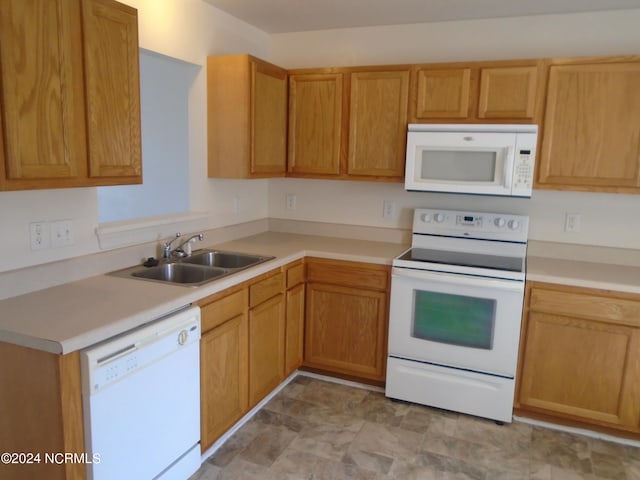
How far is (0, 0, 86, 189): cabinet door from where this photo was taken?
1.49 m

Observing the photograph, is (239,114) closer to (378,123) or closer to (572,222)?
(378,123)

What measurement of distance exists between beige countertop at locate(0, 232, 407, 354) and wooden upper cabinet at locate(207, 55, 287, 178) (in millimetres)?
719

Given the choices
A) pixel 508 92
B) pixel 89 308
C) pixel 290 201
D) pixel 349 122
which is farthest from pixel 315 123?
pixel 89 308

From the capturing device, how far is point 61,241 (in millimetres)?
2027

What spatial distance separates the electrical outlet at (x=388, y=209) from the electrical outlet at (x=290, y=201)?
711 mm

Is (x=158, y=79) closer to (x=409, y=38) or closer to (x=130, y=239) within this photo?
(x=130, y=239)

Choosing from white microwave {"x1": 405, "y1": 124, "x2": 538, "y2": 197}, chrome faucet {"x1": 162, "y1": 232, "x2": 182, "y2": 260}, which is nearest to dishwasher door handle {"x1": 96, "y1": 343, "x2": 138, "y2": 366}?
chrome faucet {"x1": 162, "y1": 232, "x2": 182, "y2": 260}

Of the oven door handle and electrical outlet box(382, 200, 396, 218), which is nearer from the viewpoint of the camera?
the oven door handle

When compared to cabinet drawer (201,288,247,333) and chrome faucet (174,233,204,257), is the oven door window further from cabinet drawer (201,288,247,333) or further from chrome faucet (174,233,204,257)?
chrome faucet (174,233,204,257)

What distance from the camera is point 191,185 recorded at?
2949 mm

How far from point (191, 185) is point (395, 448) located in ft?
6.30

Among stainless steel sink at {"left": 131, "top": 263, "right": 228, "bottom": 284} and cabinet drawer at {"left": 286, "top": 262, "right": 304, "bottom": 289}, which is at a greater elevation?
stainless steel sink at {"left": 131, "top": 263, "right": 228, "bottom": 284}

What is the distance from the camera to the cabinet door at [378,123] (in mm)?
2951

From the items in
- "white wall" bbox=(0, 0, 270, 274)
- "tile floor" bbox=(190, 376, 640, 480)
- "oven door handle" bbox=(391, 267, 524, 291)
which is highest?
"white wall" bbox=(0, 0, 270, 274)
